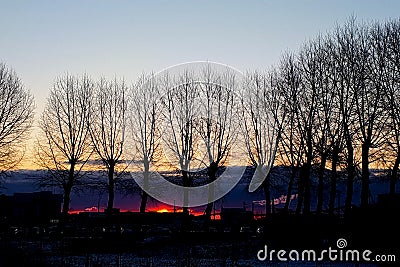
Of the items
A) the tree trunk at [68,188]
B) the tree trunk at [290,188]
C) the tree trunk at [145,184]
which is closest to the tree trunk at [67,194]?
the tree trunk at [68,188]

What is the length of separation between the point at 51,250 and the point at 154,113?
15835 mm

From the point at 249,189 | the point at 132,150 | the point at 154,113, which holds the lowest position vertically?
the point at 249,189

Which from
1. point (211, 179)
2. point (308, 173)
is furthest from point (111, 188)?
point (308, 173)

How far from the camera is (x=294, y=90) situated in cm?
3697

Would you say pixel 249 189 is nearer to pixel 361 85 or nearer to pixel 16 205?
pixel 361 85

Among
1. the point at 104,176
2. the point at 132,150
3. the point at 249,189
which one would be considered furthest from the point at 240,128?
the point at 104,176

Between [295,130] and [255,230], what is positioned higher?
[295,130]

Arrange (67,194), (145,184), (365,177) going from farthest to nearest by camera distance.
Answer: (145,184), (67,194), (365,177)

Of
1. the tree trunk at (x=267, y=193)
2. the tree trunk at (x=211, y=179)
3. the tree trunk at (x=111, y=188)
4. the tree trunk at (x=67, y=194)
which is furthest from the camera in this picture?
the tree trunk at (x=211, y=179)

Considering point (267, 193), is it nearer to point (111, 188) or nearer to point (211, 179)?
point (211, 179)

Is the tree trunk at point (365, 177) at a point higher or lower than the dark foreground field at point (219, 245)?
higher

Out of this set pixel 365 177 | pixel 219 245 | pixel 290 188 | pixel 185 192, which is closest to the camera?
pixel 365 177

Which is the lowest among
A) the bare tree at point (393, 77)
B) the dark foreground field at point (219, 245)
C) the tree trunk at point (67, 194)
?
the dark foreground field at point (219, 245)

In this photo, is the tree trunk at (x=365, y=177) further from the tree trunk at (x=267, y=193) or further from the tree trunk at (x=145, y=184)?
the tree trunk at (x=145, y=184)
